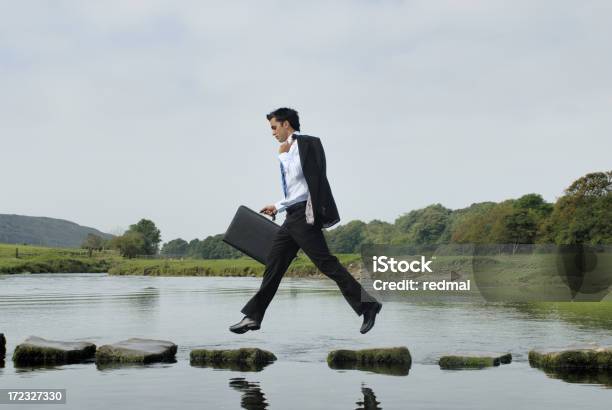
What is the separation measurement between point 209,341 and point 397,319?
9460 mm

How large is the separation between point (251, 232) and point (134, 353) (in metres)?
4.63

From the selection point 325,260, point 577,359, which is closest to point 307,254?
point 325,260

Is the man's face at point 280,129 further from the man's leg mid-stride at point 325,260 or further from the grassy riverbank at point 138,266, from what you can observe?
the grassy riverbank at point 138,266

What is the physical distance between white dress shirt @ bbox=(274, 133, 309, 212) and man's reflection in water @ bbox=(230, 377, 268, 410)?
2.35 m

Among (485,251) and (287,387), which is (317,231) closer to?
(287,387)

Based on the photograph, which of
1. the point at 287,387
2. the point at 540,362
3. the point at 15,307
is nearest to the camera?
the point at 287,387

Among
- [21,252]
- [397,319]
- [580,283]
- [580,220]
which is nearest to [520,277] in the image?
[580,283]

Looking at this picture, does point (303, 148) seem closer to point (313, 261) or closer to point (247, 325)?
point (313, 261)

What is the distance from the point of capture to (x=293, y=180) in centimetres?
1030

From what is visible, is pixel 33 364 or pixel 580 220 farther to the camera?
pixel 580 220

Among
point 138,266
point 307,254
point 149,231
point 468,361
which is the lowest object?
point 468,361

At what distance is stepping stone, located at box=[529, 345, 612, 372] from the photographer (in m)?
13.5

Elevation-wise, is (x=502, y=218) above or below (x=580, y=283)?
above

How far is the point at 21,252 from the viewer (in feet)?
476
